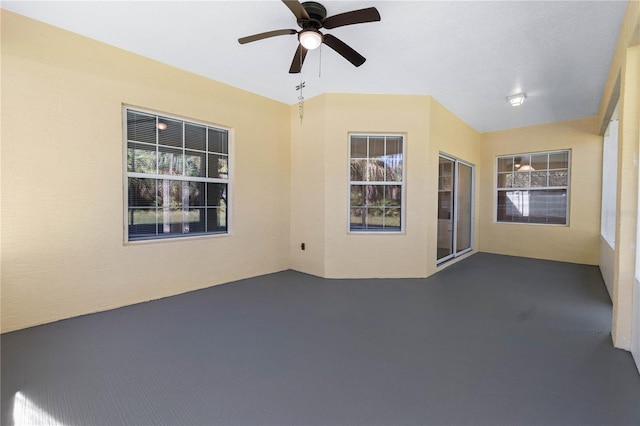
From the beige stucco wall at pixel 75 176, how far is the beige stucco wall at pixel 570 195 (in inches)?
224

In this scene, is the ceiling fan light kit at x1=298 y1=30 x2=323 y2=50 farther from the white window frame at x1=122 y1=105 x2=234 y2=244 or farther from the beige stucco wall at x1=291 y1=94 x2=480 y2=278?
the white window frame at x1=122 y1=105 x2=234 y2=244

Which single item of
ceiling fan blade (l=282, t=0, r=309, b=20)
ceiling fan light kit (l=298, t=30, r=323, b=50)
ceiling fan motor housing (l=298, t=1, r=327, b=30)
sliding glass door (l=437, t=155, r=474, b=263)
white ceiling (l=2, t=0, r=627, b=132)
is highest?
white ceiling (l=2, t=0, r=627, b=132)

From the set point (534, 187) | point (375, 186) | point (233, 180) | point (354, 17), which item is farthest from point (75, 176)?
point (534, 187)

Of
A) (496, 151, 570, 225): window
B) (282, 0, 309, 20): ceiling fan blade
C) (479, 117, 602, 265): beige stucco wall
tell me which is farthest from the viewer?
(496, 151, 570, 225): window

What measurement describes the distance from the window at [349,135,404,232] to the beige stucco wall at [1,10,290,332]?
2.09 m

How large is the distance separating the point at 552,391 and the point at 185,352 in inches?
98.1

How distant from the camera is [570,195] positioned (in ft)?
17.2

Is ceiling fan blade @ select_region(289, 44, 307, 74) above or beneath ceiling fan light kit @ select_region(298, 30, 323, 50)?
above

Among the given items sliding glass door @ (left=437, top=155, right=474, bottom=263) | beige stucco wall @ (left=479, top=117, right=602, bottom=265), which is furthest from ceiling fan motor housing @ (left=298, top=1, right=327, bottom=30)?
beige stucco wall @ (left=479, top=117, right=602, bottom=265)

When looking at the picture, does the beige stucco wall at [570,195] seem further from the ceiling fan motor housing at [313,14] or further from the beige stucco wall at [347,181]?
the ceiling fan motor housing at [313,14]

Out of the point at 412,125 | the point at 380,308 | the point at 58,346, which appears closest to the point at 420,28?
the point at 412,125

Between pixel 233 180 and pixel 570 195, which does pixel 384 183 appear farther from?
pixel 570 195

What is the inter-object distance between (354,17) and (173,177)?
269cm

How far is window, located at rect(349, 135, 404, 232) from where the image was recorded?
428cm
